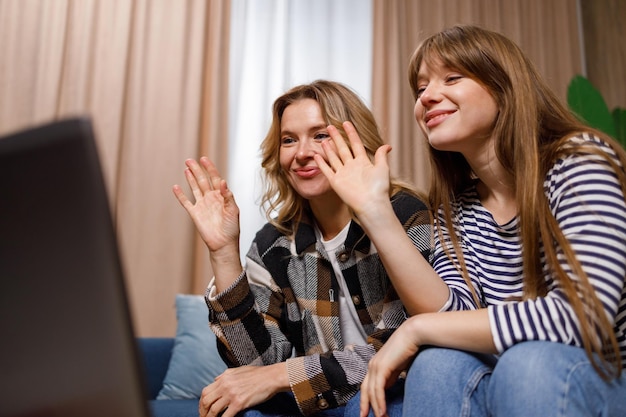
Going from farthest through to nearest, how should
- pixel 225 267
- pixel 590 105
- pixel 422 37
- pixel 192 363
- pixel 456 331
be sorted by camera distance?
pixel 422 37 < pixel 590 105 < pixel 192 363 < pixel 225 267 < pixel 456 331

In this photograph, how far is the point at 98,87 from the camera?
97.3 inches

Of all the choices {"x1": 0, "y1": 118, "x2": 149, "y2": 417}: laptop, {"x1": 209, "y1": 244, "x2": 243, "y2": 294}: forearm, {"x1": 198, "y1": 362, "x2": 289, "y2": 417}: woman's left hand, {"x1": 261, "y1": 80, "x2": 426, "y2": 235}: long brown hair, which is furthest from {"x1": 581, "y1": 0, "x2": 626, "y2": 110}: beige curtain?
{"x1": 0, "y1": 118, "x2": 149, "y2": 417}: laptop

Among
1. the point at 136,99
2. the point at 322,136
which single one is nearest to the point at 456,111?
the point at 322,136

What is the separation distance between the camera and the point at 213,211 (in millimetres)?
1271

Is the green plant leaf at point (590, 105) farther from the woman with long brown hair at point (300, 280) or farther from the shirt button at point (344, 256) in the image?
the shirt button at point (344, 256)

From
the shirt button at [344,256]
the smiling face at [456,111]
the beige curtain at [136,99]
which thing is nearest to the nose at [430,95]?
the smiling face at [456,111]

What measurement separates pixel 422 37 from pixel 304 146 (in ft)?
6.15

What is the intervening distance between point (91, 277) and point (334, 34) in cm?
277

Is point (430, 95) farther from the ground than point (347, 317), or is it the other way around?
point (430, 95)

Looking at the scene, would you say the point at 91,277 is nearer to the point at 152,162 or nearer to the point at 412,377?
the point at 412,377

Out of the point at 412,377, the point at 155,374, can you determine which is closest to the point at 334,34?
the point at 155,374

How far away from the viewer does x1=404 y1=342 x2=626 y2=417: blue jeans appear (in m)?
0.70

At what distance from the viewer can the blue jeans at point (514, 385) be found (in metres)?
0.70

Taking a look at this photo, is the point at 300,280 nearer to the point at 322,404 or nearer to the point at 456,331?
the point at 322,404
